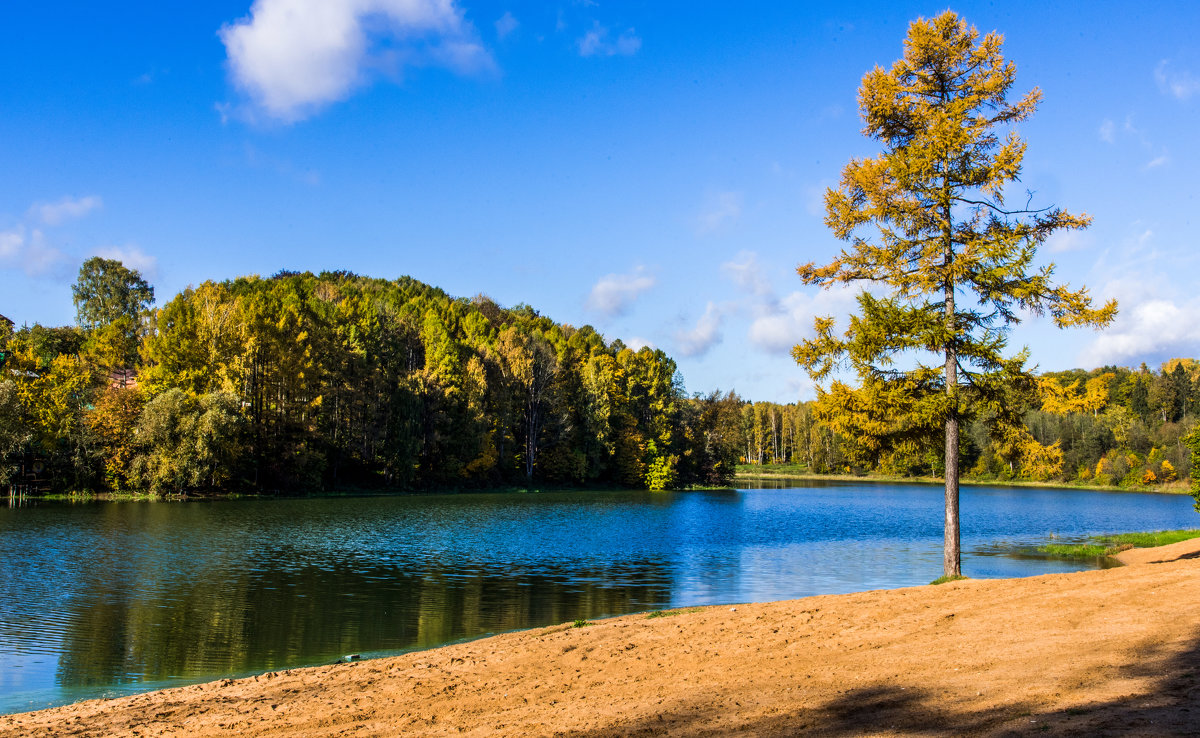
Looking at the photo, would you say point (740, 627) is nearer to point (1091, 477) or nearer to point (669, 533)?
point (669, 533)

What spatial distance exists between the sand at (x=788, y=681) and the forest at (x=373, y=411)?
6775mm

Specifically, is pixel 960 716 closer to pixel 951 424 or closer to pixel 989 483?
pixel 951 424

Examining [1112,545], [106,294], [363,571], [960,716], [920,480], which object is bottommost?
[920,480]

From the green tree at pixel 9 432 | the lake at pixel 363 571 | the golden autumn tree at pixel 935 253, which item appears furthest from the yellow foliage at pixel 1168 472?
the green tree at pixel 9 432

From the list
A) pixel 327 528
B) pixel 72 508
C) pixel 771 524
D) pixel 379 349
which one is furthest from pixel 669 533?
pixel 379 349

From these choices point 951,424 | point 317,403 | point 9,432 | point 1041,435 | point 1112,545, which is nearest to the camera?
point 951,424

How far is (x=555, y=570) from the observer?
2605 centimetres

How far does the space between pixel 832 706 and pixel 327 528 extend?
34.0 m

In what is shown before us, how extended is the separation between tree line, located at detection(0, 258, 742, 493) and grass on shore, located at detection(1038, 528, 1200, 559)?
49.9 metres

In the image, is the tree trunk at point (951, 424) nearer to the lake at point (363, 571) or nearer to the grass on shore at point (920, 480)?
the lake at point (363, 571)

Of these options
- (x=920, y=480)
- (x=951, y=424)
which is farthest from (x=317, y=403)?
(x=920, y=480)

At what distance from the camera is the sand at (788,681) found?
7109mm

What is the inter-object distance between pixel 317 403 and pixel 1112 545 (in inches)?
2200

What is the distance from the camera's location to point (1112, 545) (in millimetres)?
32156
